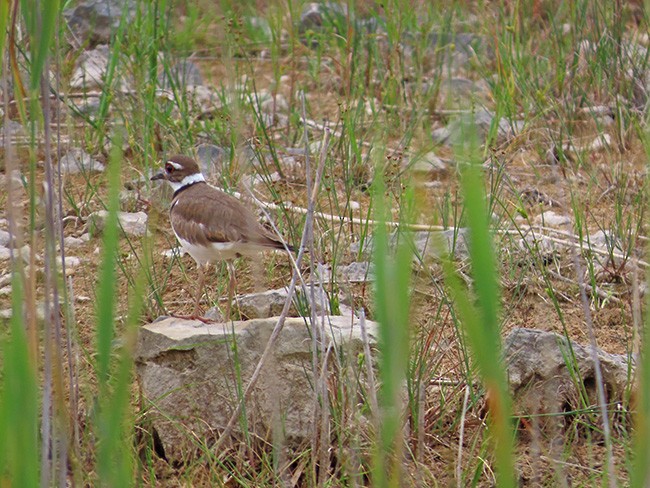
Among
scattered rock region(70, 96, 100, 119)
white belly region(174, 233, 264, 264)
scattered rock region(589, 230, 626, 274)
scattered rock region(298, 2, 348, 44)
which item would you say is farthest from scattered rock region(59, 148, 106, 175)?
scattered rock region(589, 230, 626, 274)

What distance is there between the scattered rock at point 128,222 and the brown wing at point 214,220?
0.92 ft

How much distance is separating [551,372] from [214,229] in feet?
4.22

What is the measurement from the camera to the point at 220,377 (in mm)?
2814

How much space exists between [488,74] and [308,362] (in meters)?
2.81

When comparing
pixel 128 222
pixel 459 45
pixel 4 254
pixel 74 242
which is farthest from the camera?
pixel 459 45

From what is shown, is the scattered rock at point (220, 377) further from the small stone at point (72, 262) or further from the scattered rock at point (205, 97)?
the scattered rock at point (205, 97)

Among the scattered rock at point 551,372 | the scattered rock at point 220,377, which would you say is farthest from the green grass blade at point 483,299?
the scattered rock at point 551,372

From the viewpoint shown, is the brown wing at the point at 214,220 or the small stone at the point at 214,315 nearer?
the small stone at the point at 214,315

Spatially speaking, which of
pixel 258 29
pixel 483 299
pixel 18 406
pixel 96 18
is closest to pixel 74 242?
pixel 96 18

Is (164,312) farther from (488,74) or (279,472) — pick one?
(488,74)

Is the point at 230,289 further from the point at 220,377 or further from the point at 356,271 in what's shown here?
the point at 220,377

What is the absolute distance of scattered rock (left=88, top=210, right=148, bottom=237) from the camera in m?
4.13

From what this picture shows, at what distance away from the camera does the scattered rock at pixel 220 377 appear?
9.02 feet

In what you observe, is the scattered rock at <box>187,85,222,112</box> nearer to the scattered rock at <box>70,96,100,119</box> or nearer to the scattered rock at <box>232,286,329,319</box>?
the scattered rock at <box>70,96,100,119</box>
